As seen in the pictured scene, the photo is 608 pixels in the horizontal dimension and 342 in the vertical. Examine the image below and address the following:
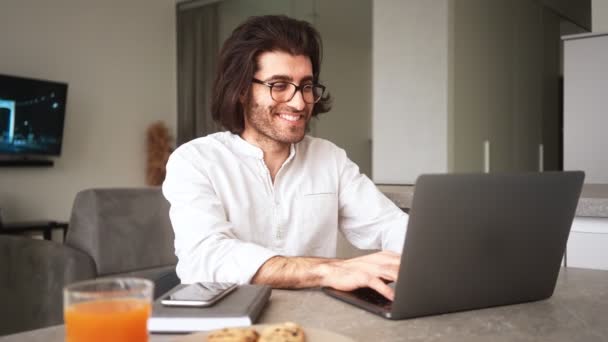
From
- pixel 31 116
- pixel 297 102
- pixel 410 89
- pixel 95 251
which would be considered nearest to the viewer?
pixel 297 102

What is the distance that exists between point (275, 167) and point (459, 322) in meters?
0.90

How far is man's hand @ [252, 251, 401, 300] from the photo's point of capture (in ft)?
3.01

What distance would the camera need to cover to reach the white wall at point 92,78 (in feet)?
16.0

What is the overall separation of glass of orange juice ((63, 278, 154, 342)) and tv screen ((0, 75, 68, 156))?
15.4 feet

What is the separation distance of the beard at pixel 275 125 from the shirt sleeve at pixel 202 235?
21 centimetres

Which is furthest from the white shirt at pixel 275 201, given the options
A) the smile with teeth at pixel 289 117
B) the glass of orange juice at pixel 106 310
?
the glass of orange juice at pixel 106 310

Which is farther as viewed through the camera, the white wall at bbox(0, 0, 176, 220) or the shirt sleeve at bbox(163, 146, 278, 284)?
the white wall at bbox(0, 0, 176, 220)

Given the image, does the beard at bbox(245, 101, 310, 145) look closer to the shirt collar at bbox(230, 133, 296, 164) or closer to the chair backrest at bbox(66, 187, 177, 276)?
the shirt collar at bbox(230, 133, 296, 164)

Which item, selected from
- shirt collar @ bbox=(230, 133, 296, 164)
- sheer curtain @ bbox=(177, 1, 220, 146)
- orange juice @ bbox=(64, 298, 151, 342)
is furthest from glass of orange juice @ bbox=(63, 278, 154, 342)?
sheer curtain @ bbox=(177, 1, 220, 146)

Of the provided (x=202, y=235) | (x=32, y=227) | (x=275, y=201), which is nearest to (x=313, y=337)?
(x=202, y=235)

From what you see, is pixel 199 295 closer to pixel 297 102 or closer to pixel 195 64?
pixel 297 102

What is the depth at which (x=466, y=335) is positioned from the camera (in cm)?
71

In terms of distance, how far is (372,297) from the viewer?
0.90 m

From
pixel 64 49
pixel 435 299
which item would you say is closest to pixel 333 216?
pixel 435 299
